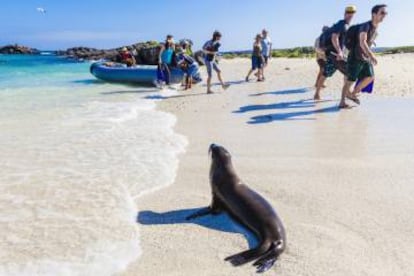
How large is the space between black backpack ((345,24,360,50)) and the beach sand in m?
1.19

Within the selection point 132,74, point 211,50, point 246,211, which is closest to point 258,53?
point 211,50

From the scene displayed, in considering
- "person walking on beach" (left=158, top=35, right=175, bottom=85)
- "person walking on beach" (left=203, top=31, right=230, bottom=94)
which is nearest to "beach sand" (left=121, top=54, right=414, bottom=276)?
"person walking on beach" (left=203, top=31, right=230, bottom=94)

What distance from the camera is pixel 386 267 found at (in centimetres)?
262

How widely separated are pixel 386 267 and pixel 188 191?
2.02m

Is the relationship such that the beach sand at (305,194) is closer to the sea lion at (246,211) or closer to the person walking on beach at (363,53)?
the sea lion at (246,211)

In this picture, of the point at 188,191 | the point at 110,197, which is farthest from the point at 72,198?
the point at 188,191

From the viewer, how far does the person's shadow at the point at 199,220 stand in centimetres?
321

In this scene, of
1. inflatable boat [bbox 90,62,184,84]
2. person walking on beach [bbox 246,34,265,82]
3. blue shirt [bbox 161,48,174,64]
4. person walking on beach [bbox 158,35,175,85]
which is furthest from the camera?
inflatable boat [bbox 90,62,184,84]

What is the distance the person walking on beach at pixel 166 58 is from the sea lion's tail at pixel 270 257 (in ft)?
36.1

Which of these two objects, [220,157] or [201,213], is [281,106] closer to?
[220,157]

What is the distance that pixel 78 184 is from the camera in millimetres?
4449

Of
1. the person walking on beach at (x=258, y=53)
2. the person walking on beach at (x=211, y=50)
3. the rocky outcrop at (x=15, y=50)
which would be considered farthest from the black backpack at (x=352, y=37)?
the rocky outcrop at (x=15, y=50)

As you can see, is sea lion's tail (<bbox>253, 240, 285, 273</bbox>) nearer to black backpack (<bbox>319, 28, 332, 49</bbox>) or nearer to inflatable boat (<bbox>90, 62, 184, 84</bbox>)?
black backpack (<bbox>319, 28, 332, 49</bbox>)

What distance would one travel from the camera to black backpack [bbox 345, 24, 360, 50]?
7.79m
